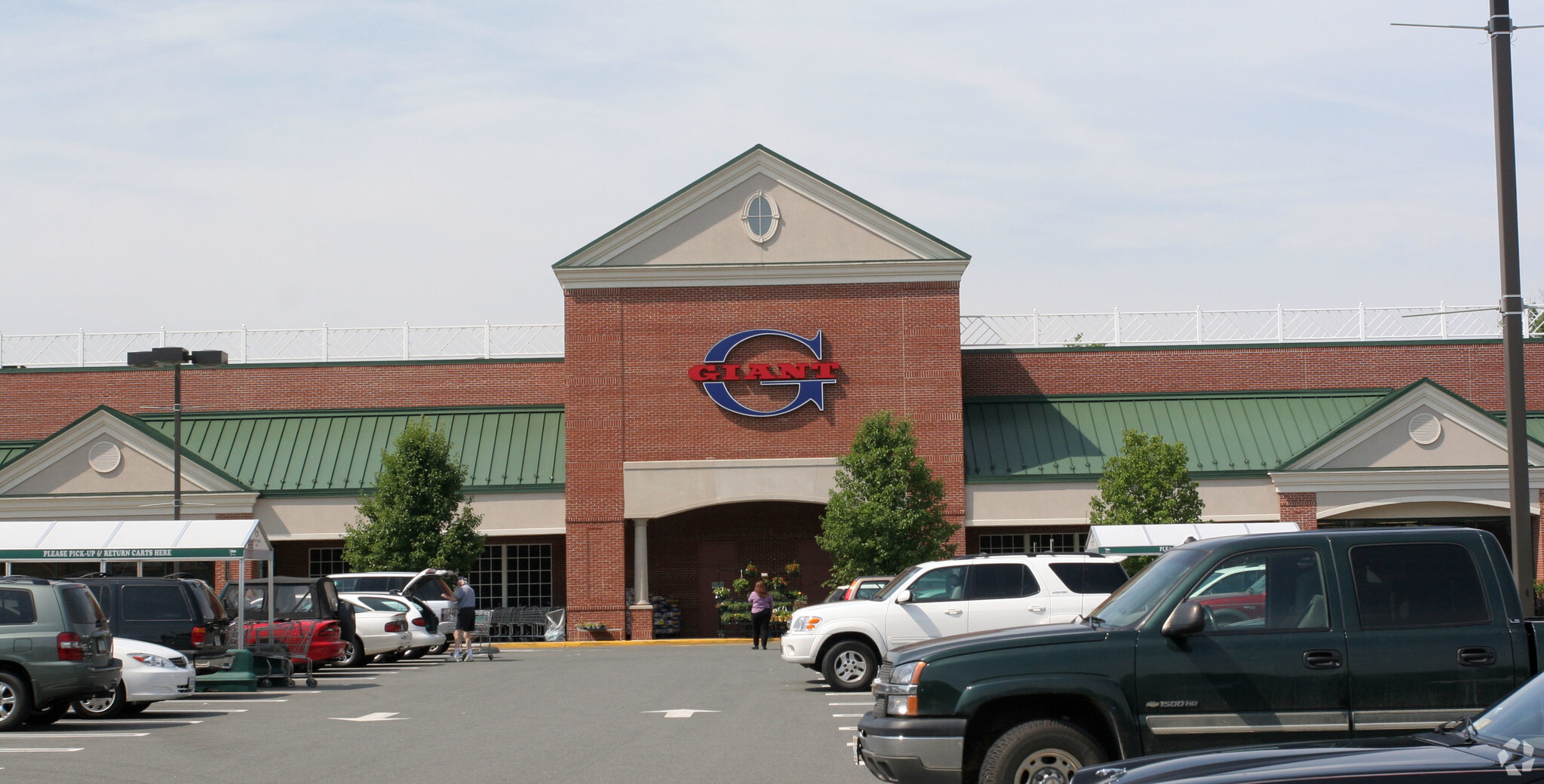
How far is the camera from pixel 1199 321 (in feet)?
121

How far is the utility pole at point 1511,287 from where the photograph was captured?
12594mm

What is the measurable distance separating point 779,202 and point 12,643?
21.6 meters

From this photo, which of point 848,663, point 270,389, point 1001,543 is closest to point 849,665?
point 848,663

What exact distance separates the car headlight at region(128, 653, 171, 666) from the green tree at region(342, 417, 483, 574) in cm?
1524

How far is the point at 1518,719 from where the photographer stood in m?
5.92

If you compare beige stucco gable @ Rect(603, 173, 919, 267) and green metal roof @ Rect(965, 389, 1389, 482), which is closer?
beige stucco gable @ Rect(603, 173, 919, 267)

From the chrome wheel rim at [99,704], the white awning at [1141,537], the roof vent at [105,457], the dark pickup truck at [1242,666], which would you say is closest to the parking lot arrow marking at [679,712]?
the chrome wheel rim at [99,704]

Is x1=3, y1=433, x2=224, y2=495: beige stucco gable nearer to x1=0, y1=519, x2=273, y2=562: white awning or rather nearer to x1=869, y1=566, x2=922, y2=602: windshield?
x1=0, y1=519, x2=273, y2=562: white awning

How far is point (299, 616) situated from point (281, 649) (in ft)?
7.20

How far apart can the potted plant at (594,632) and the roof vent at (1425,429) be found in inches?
754

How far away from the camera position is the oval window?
33.2 m

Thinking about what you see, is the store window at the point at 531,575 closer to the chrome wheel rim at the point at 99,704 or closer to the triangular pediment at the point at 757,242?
the triangular pediment at the point at 757,242

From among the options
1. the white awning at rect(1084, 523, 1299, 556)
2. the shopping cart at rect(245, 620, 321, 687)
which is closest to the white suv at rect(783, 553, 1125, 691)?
the white awning at rect(1084, 523, 1299, 556)

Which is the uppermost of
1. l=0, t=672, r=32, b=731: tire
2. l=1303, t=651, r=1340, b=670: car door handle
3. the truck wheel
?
l=1303, t=651, r=1340, b=670: car door handle
